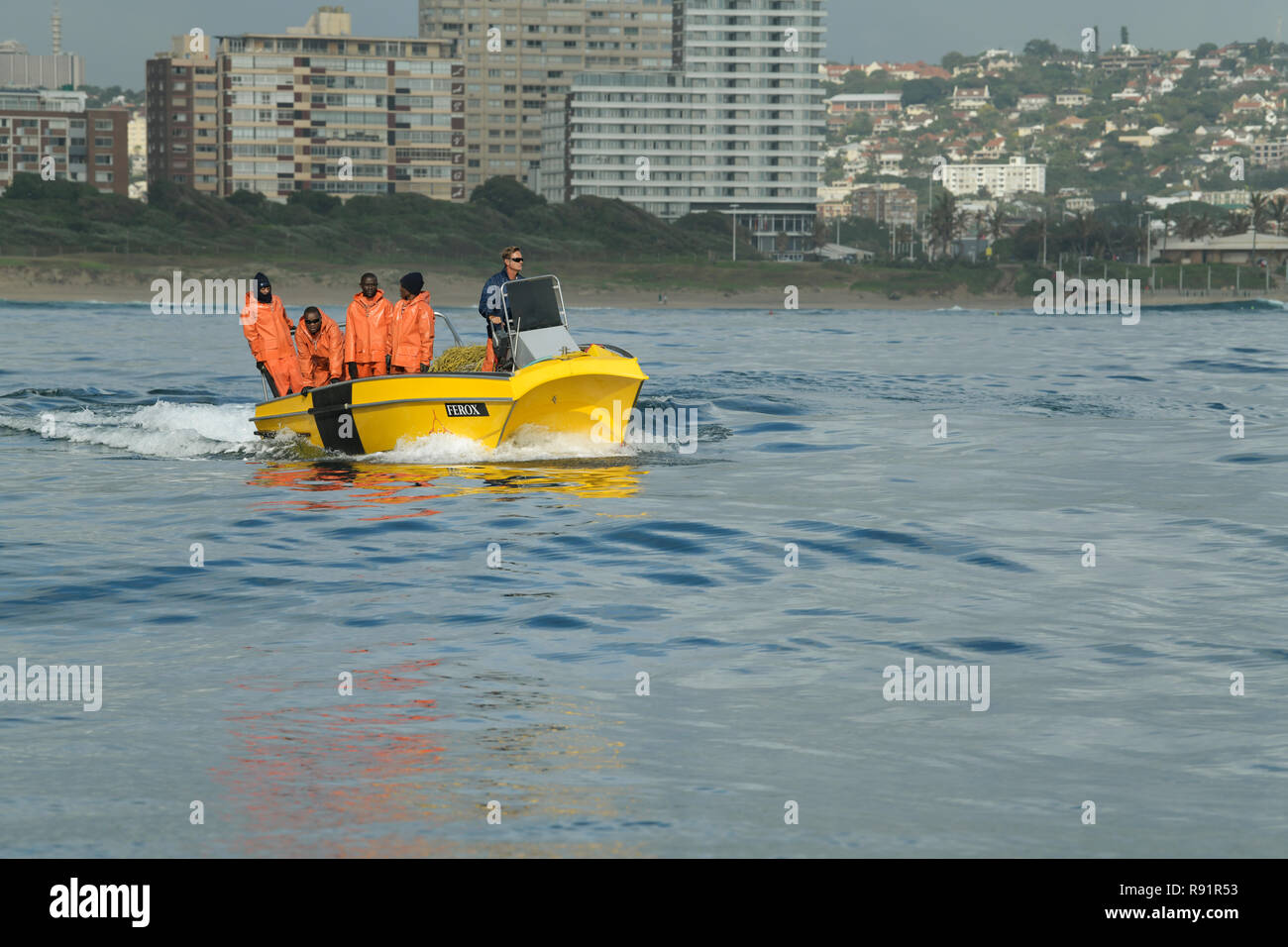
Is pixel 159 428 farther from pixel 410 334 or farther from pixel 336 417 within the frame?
pixel 410 334

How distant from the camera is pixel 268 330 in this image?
21.2 m

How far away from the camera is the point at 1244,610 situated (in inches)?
484

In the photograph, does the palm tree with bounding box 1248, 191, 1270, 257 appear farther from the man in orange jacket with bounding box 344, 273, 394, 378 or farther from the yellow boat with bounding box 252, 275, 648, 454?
the man in orange jacket with bounding box 344, 273, 394, 378

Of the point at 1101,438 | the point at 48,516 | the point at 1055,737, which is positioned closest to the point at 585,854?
the point at 1055,737

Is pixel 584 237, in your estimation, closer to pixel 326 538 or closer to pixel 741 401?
pixel 741 401

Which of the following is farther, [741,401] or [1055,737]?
[741,401]

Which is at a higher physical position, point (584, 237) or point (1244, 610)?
point (584, 237)

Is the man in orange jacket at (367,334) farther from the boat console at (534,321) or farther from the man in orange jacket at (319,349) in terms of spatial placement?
the boat console at (534,321)

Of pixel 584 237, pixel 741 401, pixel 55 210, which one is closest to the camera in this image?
pixel 741 401

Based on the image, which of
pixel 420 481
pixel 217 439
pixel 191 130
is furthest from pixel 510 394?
pixel 191 130

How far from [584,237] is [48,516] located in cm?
13681

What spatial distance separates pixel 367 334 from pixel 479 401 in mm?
1965

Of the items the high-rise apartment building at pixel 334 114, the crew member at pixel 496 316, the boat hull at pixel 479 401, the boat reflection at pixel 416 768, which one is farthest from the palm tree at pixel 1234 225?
the boat reflection at pixel 416 768

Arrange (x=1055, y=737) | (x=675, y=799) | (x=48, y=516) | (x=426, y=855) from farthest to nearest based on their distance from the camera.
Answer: (x=48, y=516)
(x=1055, y=737)
(x=675, y=799)
(x=426, y=855)
